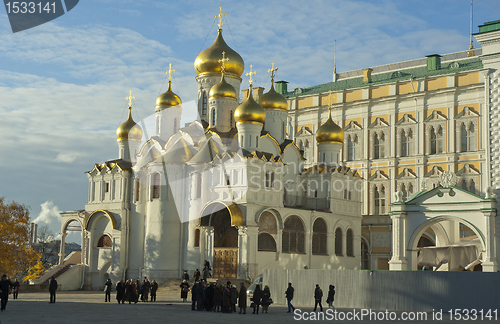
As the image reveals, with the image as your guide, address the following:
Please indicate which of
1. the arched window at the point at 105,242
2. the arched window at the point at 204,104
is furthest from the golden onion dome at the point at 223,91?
the arched window at the point at 105,242

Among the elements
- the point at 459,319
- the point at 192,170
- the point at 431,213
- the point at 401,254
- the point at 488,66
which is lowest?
the point at 459,319

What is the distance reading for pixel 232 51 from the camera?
132ft

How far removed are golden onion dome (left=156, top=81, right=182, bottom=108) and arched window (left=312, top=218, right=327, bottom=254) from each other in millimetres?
12010

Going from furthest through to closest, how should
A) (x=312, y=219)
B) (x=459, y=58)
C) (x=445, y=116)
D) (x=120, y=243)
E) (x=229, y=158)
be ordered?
1. (x=459, y=58)
2. (x=445, y=116)
3. (x=120, y=243)
4. (x=312, y=219)
5. (x=229, y=158)

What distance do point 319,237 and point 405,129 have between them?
11514 millimetres

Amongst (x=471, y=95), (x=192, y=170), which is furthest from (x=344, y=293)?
(x=471, y=95)

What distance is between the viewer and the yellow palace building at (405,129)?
40.9 m

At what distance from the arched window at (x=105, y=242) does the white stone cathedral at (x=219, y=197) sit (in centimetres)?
7

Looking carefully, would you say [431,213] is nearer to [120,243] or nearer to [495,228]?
[495,228]

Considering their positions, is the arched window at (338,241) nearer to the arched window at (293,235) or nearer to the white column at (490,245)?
the arched window at (293,235)

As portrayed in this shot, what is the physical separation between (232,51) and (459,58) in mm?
17379

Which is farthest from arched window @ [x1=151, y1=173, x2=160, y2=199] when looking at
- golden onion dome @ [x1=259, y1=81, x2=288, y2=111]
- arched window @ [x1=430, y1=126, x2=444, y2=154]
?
arched window @ [x1=430, y1=126, x2=444, y2=154]

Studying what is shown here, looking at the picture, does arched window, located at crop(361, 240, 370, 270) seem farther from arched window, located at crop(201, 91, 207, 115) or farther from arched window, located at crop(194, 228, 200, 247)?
arched window, located at crop(201, 91, 207, 115)

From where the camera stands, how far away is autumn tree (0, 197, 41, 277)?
40031mm
